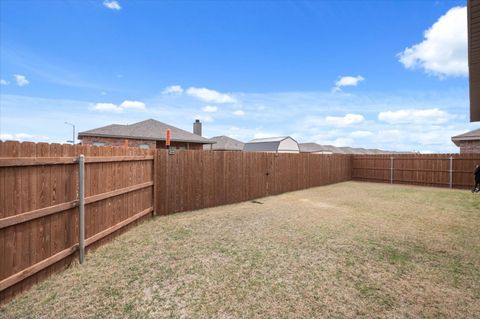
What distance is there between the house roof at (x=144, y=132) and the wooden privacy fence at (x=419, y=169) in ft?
43.4

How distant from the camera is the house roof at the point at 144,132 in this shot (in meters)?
17.1

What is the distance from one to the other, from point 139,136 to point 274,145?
17.0m

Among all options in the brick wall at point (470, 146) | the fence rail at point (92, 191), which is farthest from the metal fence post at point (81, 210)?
the brick wall at point (470, 146)

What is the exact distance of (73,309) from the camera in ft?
8.74

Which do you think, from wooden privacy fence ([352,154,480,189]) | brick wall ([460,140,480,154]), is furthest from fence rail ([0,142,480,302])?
brick wall ([460,140,480,154])

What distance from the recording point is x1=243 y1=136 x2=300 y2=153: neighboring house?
97.3 ft

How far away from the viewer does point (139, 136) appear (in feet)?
57.3

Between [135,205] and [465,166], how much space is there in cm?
1809

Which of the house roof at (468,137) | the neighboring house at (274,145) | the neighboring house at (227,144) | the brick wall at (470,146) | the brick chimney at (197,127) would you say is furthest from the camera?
the neighboring house at (227,144)

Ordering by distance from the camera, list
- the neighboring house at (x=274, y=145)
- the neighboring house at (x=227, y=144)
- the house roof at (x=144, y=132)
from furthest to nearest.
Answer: the neighboring house at (x=227, y=144)
the neighboring house at (x=274, y=145)
the house roof at (x=144, y=132)

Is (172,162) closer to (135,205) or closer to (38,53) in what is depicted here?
(135,205)

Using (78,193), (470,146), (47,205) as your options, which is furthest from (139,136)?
(470,146)

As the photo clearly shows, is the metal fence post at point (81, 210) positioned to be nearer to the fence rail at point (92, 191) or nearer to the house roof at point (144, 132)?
the fence rail at point (92, 191)

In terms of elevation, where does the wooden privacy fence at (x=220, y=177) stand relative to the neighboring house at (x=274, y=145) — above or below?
below
